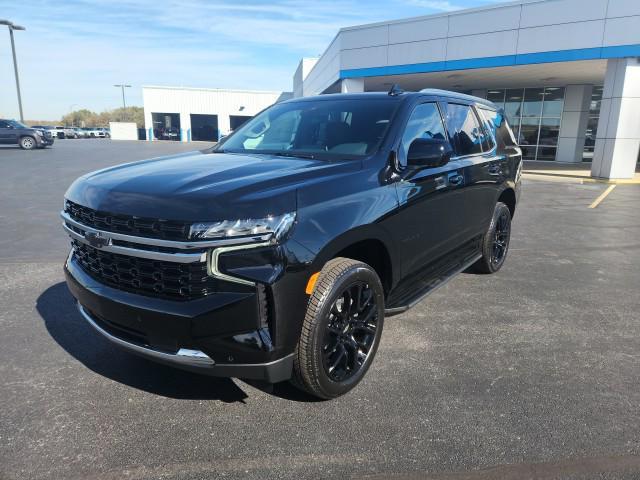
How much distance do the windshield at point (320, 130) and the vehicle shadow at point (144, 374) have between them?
5.62 feet

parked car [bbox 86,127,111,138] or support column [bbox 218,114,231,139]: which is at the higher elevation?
support column [bbox 218,114,231,139]

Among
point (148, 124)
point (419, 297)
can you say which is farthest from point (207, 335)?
point (148, 124)

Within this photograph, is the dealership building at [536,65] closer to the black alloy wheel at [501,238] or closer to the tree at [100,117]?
the black alloy wheel at [501,238]

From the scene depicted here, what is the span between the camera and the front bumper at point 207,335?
2375 millimetres

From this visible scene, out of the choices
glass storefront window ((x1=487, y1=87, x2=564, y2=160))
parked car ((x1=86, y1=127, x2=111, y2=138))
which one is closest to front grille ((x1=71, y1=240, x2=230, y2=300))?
glass storefront window ((x1=487, y1=87, x2=564, y2=160))

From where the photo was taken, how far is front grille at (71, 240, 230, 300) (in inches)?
94.1

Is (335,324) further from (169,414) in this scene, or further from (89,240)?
(89,240)

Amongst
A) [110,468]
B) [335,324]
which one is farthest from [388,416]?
[110,468]

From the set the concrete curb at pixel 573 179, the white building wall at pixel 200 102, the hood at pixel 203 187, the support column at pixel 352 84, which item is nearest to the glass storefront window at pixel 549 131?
the concrete curb at pixel 573 179

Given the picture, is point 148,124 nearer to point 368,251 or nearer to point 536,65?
point 536,65

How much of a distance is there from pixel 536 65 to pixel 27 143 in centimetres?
2813

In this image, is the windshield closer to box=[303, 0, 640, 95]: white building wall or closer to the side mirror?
the side mirror

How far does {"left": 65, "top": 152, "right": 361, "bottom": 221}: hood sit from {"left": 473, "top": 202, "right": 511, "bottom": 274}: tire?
111 inches

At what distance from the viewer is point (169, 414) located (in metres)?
2.83
